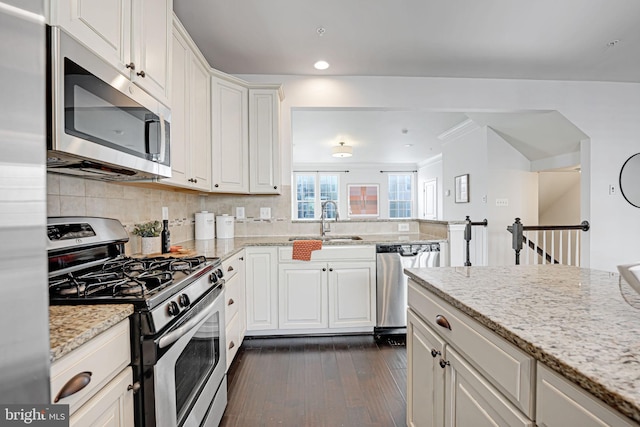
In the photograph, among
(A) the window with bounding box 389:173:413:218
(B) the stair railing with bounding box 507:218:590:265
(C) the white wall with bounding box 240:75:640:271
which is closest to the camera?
(B) the stair railing with bounding box 507:218:590:265

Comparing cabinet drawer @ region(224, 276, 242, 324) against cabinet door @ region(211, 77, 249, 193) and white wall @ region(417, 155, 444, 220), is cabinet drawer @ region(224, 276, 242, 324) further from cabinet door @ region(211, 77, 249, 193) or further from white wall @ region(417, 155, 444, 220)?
white wall @ region(417, 155, 444, 220)

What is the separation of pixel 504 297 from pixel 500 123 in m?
3.99

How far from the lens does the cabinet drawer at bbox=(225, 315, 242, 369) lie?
210cm

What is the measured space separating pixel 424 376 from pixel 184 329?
38.5 inches

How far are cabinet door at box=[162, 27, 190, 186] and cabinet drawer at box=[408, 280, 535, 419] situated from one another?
167 cm

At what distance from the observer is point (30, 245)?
0.49 meters

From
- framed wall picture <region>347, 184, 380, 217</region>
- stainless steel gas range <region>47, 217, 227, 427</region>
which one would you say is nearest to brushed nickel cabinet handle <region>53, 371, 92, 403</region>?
stainless steel gas range <region>47, 217, 227, 427</region>

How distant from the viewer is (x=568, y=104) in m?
3.53

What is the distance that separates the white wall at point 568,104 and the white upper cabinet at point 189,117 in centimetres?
87

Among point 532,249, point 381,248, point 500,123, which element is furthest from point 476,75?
point 532,249

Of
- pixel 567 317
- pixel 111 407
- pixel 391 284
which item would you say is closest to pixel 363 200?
pixel 391 284

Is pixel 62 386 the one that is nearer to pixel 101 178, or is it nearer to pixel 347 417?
pixel 101 178

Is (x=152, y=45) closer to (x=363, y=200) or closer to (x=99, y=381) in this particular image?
(x=99, y=381)

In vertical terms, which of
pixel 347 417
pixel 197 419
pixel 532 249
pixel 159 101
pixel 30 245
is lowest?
pixel 347 417
